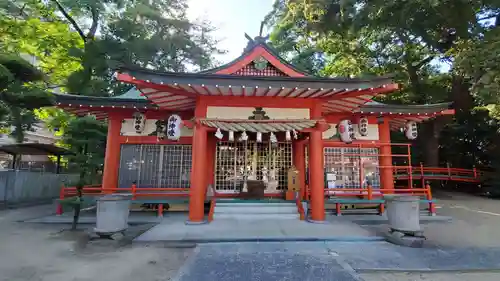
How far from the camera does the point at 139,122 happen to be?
11.0 metres

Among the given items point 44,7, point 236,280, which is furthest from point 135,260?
point 44,7

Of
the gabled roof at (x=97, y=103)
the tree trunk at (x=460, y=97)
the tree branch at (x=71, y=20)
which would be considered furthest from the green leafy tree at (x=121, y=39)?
the tree trunk at (x=460, y=97)

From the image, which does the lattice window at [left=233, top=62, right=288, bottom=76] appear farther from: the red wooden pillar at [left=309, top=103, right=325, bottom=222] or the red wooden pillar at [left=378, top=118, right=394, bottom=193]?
the red wooden pillar at [left=378, top=118, right=394, bottom=193]

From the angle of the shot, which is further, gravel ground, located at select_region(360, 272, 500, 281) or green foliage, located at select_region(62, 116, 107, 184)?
green foliage, located at select_region(62, 116, 107, 184)

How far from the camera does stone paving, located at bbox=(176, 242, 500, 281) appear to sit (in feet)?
15.6

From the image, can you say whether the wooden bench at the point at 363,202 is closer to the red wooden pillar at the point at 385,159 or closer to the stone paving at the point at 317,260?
the red wooden pillar at the point at 385,159

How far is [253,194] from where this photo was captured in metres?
10.9

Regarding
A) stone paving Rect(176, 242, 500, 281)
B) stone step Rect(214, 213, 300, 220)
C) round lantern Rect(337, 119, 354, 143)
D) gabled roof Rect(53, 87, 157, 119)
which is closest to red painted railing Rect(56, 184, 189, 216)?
stone step Rect(214, 213, 300, 220)

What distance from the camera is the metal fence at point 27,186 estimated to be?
1208cm

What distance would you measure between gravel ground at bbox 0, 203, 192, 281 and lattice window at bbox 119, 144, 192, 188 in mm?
3704

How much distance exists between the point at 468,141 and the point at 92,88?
2979 centimetres

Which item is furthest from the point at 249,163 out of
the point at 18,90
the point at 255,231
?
the point at 18,90

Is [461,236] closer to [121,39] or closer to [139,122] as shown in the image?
[139,122]

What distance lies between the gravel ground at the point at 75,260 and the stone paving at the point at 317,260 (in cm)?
55
